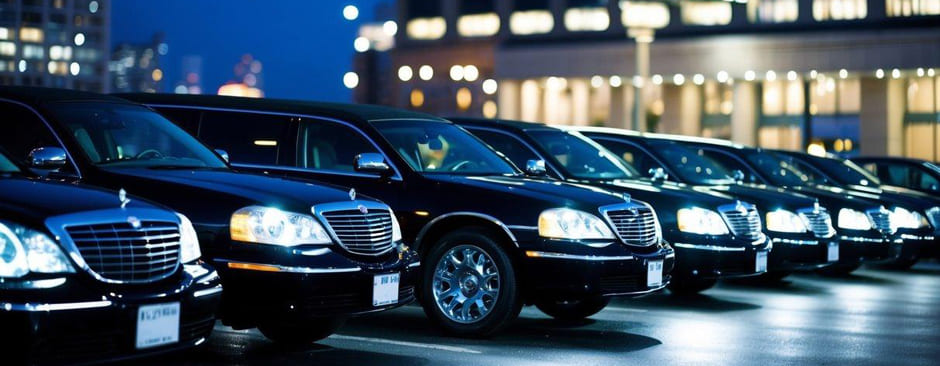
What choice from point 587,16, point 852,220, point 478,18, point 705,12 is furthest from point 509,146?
point 478,18

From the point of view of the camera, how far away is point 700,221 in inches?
488

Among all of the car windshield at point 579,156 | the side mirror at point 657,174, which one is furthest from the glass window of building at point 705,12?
the car windshield at point 579,156

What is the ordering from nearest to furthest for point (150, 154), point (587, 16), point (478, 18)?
point (150, 154), point (587, 16), point (478, 18)

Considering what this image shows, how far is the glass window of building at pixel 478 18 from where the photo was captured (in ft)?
314

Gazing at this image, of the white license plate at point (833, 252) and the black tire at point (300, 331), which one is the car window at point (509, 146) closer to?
the black tire at point (300, 331)

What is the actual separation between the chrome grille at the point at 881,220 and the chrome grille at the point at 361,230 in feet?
30.6

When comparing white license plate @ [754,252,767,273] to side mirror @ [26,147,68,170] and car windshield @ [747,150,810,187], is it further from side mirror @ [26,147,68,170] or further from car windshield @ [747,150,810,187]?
side mirror @ [26,147,68,170]

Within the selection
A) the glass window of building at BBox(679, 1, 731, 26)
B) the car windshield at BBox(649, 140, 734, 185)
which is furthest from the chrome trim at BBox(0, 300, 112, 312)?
the glass window of building at BBox(679, 1, 731, 26)

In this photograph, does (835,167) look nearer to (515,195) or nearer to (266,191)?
(515,195)

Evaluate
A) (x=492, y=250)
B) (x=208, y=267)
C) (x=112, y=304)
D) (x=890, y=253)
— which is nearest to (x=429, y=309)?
(x=492, y=250)

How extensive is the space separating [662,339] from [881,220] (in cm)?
731

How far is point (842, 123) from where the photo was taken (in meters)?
65.4

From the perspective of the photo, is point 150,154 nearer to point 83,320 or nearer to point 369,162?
point 369,162

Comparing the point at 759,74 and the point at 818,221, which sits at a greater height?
the point at 759,74
